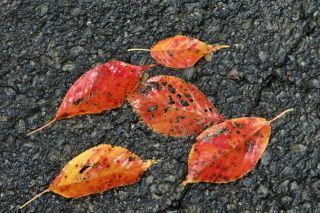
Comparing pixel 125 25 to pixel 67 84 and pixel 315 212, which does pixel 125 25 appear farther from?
pixel 315 212

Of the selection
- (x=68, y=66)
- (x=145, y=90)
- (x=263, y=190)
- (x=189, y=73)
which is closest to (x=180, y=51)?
(x=189, y=73)

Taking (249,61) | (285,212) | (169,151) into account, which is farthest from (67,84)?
(285,212)

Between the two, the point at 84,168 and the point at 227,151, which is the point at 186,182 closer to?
the point at 227,151

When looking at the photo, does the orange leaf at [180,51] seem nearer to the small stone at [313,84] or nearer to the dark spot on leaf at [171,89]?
the dark spot on leaf at [171,89]

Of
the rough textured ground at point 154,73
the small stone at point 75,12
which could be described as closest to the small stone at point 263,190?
the rough textured ground at point 154,73

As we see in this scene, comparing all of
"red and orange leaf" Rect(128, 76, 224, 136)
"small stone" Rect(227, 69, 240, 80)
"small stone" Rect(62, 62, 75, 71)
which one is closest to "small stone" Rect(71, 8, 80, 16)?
"small stone" Rect(62, 62, 75, 71)
